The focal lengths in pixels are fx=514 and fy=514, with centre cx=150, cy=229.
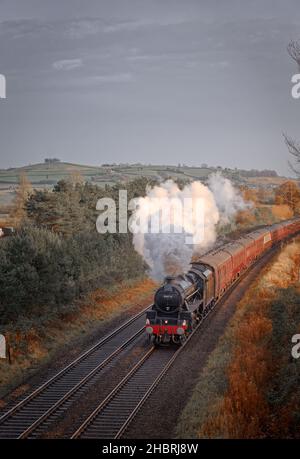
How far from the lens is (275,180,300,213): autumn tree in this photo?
3807 inches

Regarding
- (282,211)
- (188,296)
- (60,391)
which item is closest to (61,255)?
(188,296)

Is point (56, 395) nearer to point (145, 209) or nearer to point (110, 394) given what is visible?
point (110, 394)

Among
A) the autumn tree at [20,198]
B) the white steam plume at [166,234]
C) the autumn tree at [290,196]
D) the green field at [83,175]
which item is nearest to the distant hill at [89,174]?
the green field at [83,175]

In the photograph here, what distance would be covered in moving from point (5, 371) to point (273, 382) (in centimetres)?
1144

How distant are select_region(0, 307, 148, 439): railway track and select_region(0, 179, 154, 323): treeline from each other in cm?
419

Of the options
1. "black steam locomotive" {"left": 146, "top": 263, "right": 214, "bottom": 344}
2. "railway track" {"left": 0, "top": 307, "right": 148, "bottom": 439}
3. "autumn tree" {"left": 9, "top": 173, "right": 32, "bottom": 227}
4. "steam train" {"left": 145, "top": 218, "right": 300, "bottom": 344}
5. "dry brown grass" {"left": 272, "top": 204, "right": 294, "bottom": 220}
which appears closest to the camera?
"railway track" {"left": 0, "top": 307, "right": 148, "bottom": 439}

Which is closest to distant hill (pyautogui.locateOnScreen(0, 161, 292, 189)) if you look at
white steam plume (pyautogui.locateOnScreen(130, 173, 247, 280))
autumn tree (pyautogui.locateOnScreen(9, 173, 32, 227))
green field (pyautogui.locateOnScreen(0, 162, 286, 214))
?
green field (pyautogui.locateOnScreen(0, 162, 286, 214))

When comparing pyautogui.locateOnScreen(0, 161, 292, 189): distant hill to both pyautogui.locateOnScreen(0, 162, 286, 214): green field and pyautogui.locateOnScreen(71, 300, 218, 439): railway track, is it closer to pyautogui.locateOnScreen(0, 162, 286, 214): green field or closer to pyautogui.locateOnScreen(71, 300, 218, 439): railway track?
pyautogui.locateOnScreen(0, 162, 286, 214): green field

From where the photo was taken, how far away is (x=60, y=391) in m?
20.3

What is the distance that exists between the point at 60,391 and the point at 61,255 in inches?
491

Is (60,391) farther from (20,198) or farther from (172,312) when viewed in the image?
(20,198)

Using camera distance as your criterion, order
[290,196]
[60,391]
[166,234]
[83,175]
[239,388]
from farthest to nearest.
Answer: [83,175]
[290,196]
[166,234]
[60,391]
[239,388]
